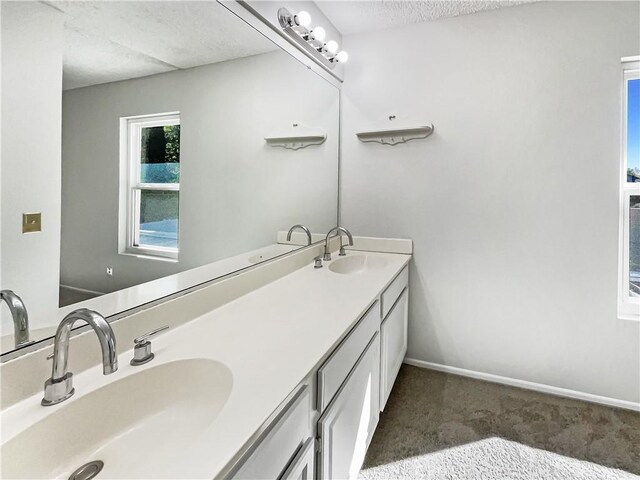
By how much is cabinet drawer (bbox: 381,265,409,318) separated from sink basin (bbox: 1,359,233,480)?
40.6 inches

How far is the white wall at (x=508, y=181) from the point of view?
1955 mm

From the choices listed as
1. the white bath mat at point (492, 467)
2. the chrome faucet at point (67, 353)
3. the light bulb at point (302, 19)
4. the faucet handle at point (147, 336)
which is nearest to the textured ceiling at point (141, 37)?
the light bulb at point (302, 19)

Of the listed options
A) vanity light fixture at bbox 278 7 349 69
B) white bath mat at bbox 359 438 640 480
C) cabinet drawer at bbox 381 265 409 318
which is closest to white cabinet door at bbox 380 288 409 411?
cabinet drawer at bbox 381 265 409 318

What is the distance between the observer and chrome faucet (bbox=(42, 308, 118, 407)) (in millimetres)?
685

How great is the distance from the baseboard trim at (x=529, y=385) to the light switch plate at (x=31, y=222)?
92.2 inches

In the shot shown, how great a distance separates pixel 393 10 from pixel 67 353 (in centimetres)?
246

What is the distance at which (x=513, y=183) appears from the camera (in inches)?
83.7

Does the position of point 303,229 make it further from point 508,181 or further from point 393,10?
point 393,10

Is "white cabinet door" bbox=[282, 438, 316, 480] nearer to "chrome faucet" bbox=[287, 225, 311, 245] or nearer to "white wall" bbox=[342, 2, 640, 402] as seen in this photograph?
"chrome faucet" bbox=[287, 225, 311, 245]

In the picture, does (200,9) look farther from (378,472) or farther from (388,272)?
(378,472)

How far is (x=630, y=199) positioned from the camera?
200cm

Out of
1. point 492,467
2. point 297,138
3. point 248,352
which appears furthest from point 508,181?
point 248,352

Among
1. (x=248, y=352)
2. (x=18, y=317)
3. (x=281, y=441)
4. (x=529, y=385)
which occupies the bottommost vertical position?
(x=529, y=385)

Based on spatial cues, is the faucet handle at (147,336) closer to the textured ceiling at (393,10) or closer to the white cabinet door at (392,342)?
the white cabinet door at (392,342)
